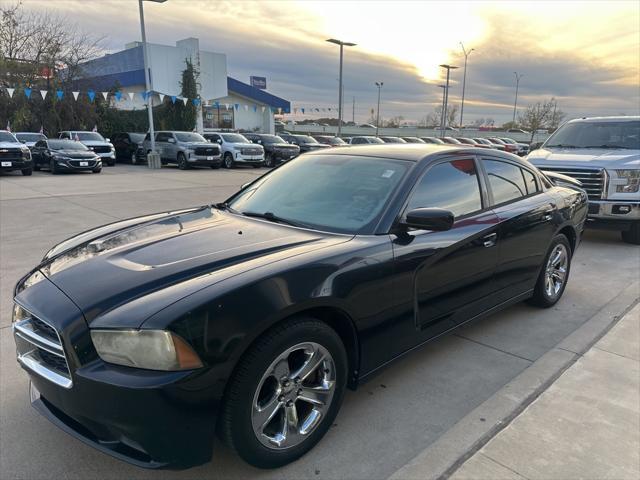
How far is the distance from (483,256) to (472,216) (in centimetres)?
30

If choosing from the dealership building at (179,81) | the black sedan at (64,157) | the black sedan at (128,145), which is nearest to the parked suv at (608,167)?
the black sedan at (64,157)

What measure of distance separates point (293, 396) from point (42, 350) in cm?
122

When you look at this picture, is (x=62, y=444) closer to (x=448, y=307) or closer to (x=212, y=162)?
(x=448, y=307)

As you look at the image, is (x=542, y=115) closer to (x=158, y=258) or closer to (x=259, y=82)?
(x=259, y=82)

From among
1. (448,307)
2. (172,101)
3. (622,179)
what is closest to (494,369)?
(448,307)

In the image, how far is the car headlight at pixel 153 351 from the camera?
197 centimetres

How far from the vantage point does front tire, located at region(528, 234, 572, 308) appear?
4.52 metres

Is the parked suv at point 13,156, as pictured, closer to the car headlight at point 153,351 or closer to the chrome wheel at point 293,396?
the car headlight at point 153,351

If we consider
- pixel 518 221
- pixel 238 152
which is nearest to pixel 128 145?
pixel 238 152

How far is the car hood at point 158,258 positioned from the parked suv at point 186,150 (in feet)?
61.4

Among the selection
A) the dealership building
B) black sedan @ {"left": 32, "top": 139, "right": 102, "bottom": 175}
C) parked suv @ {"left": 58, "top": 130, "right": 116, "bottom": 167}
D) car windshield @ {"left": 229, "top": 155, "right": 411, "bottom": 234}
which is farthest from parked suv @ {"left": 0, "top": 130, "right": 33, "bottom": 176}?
car windshield @ {"left": 229, "top": 155, "right": 411, "bottom": 234}

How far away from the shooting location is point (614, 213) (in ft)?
23.7

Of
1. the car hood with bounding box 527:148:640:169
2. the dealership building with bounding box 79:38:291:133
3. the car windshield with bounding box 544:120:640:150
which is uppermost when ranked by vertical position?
the dealership building with bounding box 79:38:291:133

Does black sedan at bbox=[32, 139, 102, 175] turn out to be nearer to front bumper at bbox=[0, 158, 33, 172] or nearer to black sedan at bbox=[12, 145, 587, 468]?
front bumper at bbox=[0, 158, 33, 172]
